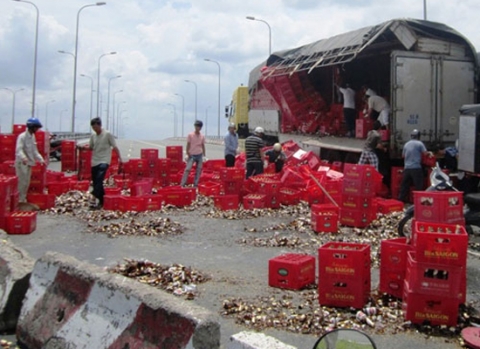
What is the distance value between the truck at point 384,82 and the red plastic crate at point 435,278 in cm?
1033

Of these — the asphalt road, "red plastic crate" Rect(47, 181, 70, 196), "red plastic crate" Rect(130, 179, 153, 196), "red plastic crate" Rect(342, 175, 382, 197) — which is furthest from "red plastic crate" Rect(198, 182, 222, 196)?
"red plastic crate" Rect(342, 175, 382, 197)

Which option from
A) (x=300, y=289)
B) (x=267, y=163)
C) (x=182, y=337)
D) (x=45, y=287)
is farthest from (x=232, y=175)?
(x=182, y=337)

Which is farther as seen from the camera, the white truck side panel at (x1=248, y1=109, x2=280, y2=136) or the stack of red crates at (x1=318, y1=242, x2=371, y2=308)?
the white truck side panel at (x1=248, y1=109, x2=280, y2=136)

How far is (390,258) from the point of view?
258 inches

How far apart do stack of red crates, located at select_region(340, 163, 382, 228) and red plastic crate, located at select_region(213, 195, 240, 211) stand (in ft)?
9.91

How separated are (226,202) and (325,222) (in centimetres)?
325

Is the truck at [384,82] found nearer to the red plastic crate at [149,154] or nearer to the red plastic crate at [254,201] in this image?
the red plastic crate at [254,201]

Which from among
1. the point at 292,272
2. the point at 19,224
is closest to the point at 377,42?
the point at 19,224

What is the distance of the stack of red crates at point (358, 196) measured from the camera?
37.2 ft

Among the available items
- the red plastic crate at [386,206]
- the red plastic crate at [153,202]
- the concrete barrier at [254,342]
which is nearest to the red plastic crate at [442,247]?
the concrete barrier at [254,342]

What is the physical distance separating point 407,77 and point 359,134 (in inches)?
98.9

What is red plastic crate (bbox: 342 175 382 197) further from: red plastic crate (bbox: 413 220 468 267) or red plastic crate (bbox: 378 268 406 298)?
red plastic crate (bbox: 413 220 468 267)

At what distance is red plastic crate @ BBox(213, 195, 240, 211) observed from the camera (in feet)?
44.7

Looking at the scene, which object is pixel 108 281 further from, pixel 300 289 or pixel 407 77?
pixel 407 77
